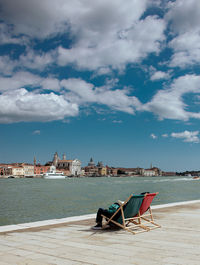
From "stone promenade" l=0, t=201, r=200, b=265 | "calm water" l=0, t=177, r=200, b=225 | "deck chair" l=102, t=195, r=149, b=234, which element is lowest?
"calm water" l=0, t=177, r=200, b=225

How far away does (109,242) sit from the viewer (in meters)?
5.80

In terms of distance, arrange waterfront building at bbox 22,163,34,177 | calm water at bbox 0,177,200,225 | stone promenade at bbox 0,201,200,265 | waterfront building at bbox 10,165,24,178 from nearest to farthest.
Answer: stone promenade at bbox 0,201,200,265, calm water at bbox 0,177,200,225, waterfront building at bbox 10,165,24,178, waterfront building at bbox 22,163,34,177

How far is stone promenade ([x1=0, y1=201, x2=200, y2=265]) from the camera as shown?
4.55m

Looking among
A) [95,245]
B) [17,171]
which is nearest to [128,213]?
[95,245]


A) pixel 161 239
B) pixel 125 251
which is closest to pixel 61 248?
pixel 125 251

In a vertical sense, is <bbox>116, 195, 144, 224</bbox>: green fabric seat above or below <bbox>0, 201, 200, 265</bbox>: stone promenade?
above

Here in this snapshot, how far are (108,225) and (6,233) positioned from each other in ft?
7.80

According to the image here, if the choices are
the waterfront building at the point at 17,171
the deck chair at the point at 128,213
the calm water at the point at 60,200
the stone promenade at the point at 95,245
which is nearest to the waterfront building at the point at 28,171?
the waterfront building at the point at 17,171

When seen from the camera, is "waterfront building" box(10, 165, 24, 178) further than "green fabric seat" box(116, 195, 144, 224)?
Yes

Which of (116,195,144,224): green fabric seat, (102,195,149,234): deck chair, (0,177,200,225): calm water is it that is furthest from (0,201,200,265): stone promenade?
(0,177,200,225): calm water

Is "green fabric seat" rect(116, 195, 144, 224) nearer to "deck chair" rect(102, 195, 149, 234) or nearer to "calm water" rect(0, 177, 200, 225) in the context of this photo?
"deck chair" rect(102, 195, 149, 234)

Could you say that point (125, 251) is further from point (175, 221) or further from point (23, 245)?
point (175, 221)

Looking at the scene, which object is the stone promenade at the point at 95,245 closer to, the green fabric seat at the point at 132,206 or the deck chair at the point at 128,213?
the deck chair at the point at 128,213

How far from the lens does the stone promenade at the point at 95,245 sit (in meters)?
4.55
